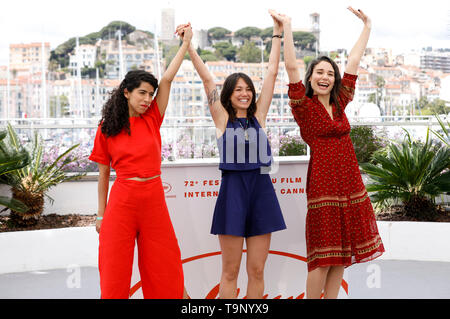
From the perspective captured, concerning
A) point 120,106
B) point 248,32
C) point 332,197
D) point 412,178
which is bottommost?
point 412,178

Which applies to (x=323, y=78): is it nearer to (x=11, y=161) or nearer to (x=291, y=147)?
(x=11, y=161)

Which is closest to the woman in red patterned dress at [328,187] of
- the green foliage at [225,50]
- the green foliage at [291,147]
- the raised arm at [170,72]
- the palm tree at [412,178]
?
the raised arm at [170,72]

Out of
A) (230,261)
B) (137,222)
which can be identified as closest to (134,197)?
(137,222)

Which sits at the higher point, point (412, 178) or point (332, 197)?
point (332, 197)

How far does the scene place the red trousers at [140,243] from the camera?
2279mm

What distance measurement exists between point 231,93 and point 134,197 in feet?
2.17

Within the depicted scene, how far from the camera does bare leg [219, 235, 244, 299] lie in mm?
2420

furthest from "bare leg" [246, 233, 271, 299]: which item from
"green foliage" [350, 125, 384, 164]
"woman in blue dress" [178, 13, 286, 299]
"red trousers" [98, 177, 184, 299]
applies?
"green foliage" [350, 125, 384, 164]

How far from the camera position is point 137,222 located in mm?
2336

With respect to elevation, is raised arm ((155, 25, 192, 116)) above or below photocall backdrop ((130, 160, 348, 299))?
above

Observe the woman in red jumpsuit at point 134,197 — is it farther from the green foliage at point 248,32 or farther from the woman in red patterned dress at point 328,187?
the green foliage at point 248,32

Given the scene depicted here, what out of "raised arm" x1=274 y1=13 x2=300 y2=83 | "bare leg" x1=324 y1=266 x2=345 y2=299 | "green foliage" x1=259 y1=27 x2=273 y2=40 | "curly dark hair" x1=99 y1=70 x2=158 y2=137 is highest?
"green foliage" x1=259 y1=27 x2=273 y2=40

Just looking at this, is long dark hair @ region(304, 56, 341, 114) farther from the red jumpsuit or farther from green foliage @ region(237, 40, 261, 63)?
green foliage @ region(237, 40, 261, 63)

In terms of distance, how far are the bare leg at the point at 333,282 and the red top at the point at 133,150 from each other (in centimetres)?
95
